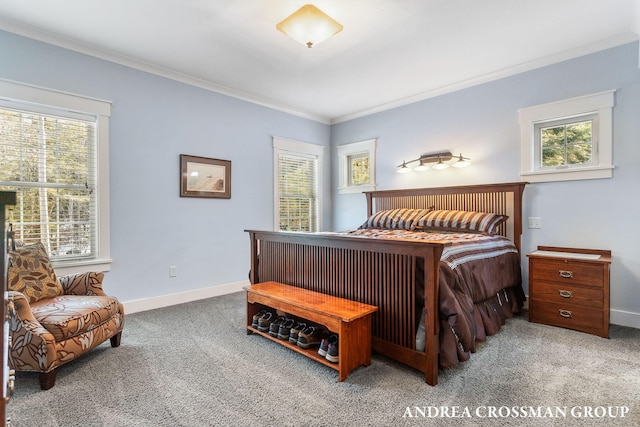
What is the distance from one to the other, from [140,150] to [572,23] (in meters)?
4.06

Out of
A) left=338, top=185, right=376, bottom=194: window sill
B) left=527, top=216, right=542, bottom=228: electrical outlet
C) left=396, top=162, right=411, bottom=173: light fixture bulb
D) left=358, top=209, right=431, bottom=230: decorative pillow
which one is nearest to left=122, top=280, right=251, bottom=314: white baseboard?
left=358, top=209, right=431, bottom=230: decorative pillow

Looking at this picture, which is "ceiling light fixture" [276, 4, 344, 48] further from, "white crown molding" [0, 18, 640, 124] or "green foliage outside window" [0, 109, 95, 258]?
"green foliage outside window" [0, 109, 95, 258]

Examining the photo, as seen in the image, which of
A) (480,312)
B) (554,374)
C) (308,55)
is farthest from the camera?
(308,55)

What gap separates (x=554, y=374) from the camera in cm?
201

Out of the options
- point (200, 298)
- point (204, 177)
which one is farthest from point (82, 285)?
point (204, 177)

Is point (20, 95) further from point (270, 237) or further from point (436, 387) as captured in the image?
point (436, 387)

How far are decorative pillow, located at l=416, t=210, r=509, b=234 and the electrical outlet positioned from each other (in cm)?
22

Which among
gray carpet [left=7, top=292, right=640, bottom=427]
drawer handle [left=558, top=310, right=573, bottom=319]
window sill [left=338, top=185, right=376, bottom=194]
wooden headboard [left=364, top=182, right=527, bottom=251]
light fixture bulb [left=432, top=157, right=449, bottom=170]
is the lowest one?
gray carpet [left=7, top=292, right=640, bottom=427]

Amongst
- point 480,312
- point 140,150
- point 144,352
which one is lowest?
point 144,352

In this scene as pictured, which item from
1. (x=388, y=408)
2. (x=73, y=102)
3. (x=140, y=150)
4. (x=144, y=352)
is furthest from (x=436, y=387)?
(x=73, y=102)

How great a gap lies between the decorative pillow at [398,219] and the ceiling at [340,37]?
1533 millimetres

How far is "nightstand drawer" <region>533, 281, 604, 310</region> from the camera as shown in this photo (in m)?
2.62

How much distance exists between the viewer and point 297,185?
500 centimetres

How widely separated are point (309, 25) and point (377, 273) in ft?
5.88
